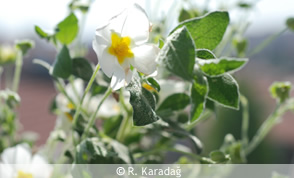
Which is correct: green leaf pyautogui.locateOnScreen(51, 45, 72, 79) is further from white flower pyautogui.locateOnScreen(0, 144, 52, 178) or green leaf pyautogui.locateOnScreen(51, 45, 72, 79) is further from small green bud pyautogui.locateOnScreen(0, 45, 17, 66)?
small green bud pyautogui.locateOnScreen(0, 45, 17, 66)

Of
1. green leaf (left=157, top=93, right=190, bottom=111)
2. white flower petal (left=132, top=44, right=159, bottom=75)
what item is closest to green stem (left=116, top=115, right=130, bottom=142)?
green leaf (left=157, top=93, right=190, bottom=111)

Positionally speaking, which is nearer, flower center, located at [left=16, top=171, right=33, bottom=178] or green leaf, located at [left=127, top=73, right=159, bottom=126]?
green leaf, located at [left=127, top=73, right=159, bottom=126]

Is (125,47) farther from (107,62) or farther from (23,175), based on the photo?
(23,175)

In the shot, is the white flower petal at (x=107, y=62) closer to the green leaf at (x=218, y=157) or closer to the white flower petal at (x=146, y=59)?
the white flower petal at (x=146, y=59)

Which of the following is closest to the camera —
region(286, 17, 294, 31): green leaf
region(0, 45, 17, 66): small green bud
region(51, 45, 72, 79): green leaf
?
region(51, 45, 72, 79): green leaf

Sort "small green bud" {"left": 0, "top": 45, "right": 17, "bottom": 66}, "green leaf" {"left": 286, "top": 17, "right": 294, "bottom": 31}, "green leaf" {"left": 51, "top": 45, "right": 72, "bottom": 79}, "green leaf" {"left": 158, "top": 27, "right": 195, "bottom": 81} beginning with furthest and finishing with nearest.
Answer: "small green bud" {"left": 0, "top": 45, "right": 17, "bottom": 66} → "green leaf" {"left": 286, "top": 17, "right": 294, "bottom": 31} → "green leaf" {"left": 51, "top": 45, "right": 72, "bottom": 79} → "green leaf" {"left": 158, "top": 27, "right": 195, "bottom": 81}

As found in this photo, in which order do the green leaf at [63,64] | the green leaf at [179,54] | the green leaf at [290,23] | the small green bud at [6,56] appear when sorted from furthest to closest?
the small green bud at [6,56]
the green leaf at [290,23]
the green leaf at [63,64]
the green leaf at [179,54]

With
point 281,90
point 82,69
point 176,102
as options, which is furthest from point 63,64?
point 281,90

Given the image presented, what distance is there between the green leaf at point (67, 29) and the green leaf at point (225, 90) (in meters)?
0.16

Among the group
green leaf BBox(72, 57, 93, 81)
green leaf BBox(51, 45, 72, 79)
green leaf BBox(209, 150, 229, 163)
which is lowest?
green leaf BBox(209, 150, 229, 163)

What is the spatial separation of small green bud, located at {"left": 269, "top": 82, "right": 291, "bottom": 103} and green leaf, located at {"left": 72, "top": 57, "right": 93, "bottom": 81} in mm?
217

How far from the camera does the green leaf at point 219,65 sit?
28cm

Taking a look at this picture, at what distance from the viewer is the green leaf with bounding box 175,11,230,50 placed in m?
0.30

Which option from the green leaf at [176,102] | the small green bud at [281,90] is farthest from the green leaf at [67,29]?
the small green bud at [281,90]
